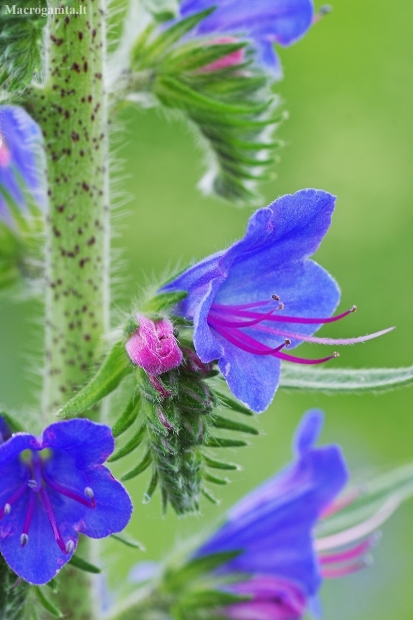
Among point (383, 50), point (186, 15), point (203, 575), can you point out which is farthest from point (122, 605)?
point (383, 50)

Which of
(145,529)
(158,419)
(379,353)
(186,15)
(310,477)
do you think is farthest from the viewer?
(379,353)

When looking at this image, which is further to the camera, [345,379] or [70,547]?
[345,379]

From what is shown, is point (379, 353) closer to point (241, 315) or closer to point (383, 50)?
point (383, 50)

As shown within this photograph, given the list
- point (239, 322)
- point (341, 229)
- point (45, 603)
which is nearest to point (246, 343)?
point (239, 322)

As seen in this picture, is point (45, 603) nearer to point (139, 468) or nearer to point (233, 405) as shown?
point (139, 468)

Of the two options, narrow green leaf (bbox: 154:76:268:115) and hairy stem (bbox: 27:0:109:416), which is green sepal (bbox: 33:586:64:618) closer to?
hairy stem (bbox: 27:0:109:416)

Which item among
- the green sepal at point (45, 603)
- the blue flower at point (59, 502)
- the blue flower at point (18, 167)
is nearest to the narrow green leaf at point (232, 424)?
the blue flower at point (59, 502)

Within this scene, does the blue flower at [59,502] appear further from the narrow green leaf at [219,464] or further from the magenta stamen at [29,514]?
the narrow green leaf at [219,464]

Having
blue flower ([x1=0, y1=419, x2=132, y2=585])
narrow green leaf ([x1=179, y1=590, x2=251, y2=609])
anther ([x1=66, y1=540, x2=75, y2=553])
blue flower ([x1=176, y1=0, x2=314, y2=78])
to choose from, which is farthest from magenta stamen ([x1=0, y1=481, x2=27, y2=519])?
blue flower ([x1=176, y1=0, x2=314, y2=78])
